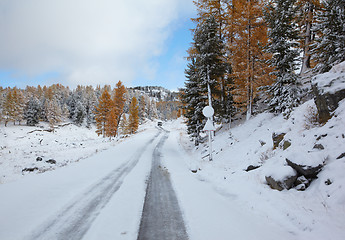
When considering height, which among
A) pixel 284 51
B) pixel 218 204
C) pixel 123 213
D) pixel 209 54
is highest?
pixel 209 54

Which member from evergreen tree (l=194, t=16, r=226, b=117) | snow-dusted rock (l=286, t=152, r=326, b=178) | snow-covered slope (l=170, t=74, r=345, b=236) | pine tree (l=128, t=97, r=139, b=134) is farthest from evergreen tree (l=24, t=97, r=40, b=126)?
snow-dusted rock (l=286, t=152, r=326, b=178)

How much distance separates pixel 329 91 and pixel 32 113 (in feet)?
242

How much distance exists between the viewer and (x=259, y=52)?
1452cm

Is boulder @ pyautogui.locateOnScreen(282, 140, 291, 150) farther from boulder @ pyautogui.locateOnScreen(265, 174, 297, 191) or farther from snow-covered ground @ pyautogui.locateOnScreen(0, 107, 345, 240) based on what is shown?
boulder @ pyautogui.locateOnScreen(265, 174, 297, 191)

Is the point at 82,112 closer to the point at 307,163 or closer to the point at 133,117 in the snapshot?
the point at 133,117

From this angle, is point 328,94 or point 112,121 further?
point 112,121

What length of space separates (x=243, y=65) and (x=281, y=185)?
44.1 feet

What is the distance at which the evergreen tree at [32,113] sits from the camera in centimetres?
5594

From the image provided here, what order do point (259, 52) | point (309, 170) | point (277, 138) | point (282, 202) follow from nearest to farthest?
point (282, 202), point (309, 170), point (277, 138), point (259, 52)

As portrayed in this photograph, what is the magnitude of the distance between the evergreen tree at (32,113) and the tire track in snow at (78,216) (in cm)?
6794

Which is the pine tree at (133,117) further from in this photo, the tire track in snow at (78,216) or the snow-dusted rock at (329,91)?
the snow-dusted rock at (329,91)

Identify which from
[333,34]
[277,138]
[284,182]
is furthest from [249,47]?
[284,182]

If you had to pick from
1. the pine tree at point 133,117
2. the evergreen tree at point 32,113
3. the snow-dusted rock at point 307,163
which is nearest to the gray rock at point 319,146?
the snow-dusted rock at point 307,163

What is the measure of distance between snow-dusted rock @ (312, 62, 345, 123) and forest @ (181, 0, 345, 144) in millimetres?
3487
